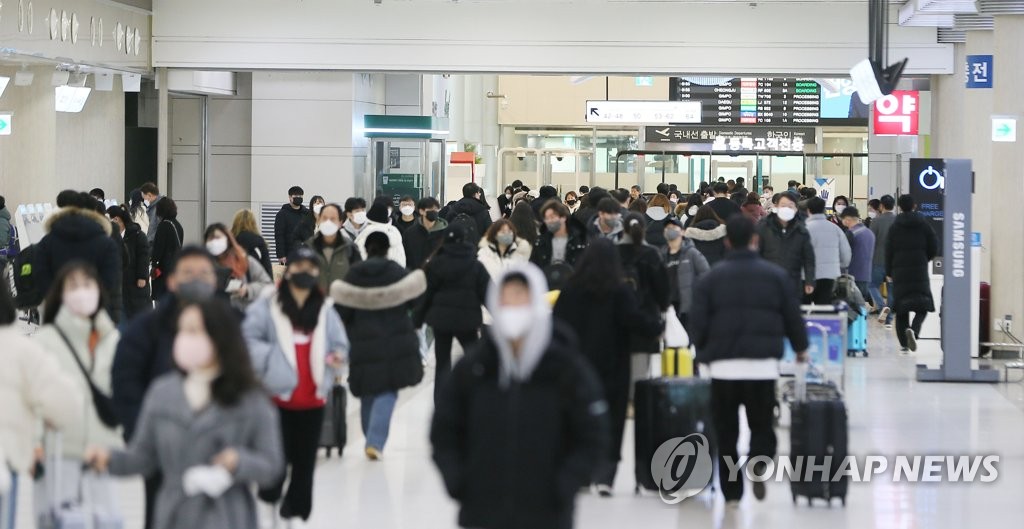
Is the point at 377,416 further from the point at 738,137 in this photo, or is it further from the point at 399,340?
the point at 738,137

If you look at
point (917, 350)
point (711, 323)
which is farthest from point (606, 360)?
point (917, 350)

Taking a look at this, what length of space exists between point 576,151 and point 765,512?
2824cm

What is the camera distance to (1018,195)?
54.0ft

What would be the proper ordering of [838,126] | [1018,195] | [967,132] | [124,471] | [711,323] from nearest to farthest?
[124,471], [711,323], [1018,195], [967,132], [838,126]

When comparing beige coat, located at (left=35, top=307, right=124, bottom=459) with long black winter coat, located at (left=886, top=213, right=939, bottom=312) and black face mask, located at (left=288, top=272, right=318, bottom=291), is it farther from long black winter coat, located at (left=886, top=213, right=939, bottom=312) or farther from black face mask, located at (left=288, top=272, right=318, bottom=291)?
long black winter coat, located at (left=886, top=213, right=939, bottom=312)

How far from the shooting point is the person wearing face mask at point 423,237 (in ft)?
46.1

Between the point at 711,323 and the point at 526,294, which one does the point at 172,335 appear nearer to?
the point at 526,294

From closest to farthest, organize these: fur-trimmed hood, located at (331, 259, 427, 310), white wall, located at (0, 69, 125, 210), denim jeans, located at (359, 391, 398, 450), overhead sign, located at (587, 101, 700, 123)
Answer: fur-trimmed hood, located at (331, 259, 427, 310), denim jeans, located at (359, 391, 398, 450), white wall, located at (0, 69, 125, 210), overhead sign, located at (587, 101, 700, 123)

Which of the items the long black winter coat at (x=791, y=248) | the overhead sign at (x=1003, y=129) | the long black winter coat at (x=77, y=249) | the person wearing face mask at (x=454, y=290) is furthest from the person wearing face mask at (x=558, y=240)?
the overhead sign at (x=1003, y=129)

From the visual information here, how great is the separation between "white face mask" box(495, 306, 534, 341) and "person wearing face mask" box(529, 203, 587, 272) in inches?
269

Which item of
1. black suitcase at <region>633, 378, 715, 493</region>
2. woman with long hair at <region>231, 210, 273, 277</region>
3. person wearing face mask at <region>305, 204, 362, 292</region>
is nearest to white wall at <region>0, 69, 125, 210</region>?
woman with long hair at <region>231, 210, 273, 277</region>

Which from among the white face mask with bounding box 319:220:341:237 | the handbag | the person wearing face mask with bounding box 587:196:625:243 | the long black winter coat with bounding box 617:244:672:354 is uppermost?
the person wearing face mask with bounding box 587:196:625:243

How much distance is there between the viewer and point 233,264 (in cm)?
937

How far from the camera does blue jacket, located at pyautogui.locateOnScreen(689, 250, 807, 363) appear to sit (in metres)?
7.81
